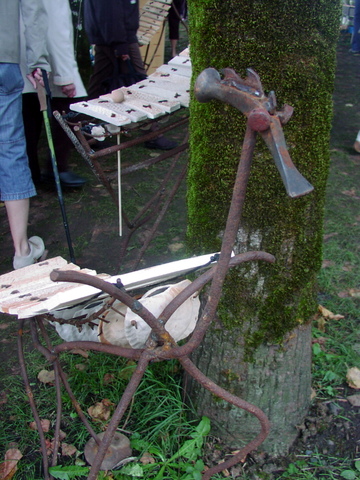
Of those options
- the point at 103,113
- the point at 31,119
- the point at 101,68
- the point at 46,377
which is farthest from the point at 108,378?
the point at 101,68

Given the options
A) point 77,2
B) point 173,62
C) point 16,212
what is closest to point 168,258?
point 16,212

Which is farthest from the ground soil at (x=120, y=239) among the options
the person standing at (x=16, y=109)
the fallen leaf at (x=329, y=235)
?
the fallen leaf at (x=329, y=235)

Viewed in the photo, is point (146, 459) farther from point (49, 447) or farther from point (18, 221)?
point (18, 221)

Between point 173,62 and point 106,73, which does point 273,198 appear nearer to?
point 173,62

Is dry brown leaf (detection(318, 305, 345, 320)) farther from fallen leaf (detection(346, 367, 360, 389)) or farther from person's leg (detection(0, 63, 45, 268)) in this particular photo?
person's leg (detection(0, 63, 45, 268))

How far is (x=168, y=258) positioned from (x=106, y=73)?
7.56ft

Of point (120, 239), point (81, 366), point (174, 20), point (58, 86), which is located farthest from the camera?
point (174, 20)

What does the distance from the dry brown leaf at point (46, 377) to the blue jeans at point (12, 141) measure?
1123 millimetres

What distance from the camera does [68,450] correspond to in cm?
213

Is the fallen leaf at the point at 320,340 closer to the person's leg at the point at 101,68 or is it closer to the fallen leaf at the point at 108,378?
the fallen leaf at the point at 108,378

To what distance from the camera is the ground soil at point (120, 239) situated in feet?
7.06

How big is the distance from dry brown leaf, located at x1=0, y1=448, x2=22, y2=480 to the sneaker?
1.31 meters

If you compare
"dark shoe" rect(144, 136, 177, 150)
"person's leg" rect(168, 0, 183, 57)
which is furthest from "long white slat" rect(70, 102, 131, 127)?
"person's leg" rect(168, 0, 183, 57)

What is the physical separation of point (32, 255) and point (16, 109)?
0.90 metres
